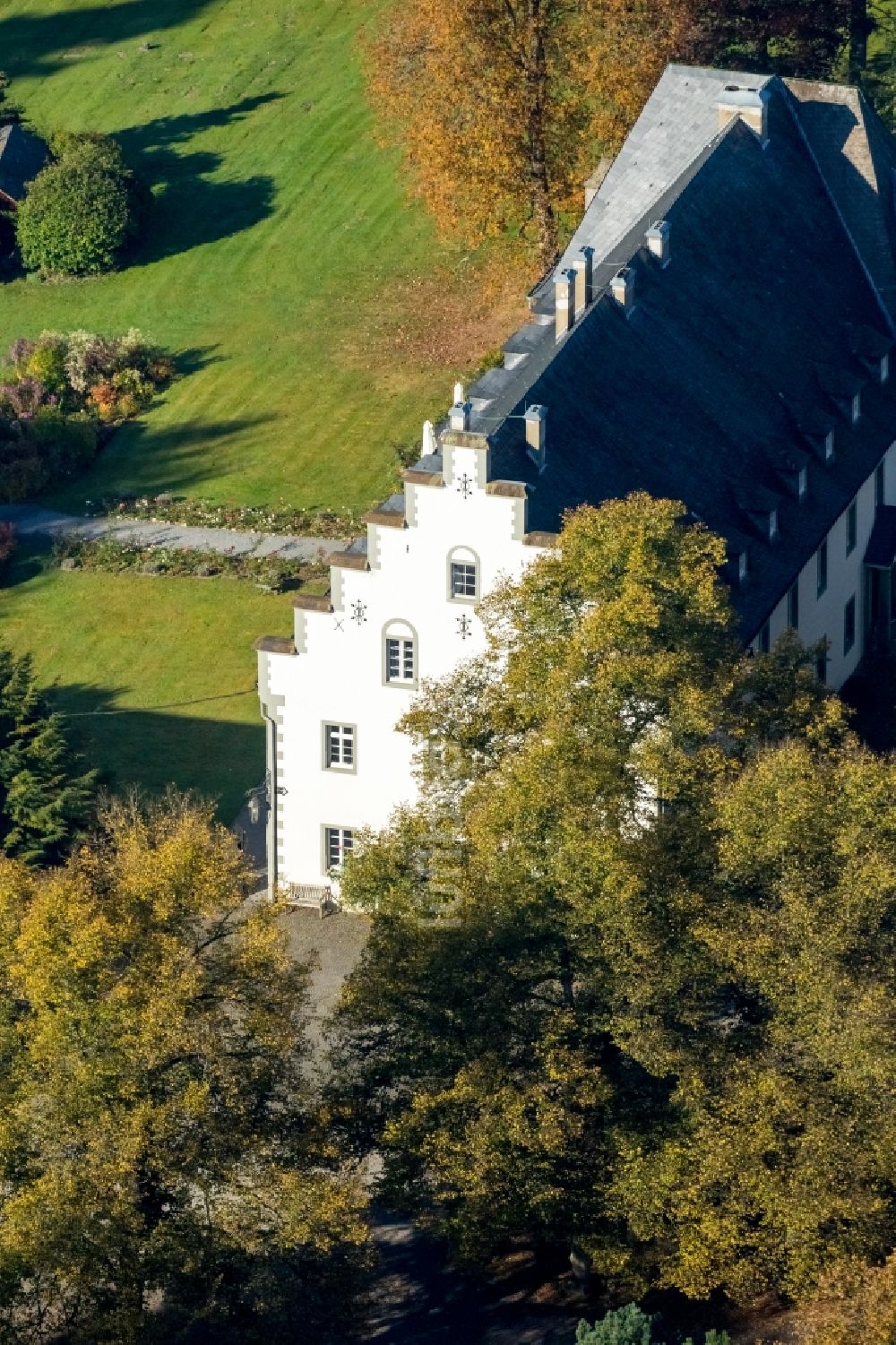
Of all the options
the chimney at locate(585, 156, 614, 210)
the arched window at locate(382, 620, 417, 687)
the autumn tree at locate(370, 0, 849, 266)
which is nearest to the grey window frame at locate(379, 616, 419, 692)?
the arched window at locate(382, 620, 417, 687)

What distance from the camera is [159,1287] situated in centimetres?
6069

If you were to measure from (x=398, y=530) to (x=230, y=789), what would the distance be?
46.2 ft

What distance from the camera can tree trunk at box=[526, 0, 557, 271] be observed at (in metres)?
107

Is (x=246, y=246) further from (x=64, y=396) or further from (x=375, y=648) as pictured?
(x=375, y=648)

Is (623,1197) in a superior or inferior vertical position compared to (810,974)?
inferior

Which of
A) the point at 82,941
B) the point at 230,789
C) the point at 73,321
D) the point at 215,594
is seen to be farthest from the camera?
the point at 73,321

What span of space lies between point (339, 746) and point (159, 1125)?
67.7 ft

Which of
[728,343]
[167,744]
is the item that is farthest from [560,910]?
[728,343]

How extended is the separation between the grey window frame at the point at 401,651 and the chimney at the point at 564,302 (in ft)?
37.2

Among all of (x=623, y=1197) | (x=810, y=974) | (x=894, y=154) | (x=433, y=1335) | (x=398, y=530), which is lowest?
(x=433, y=1335)

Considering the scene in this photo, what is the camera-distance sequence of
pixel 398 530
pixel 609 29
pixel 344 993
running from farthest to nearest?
pixel 609 29
pixel 398 530
pixel 344 993

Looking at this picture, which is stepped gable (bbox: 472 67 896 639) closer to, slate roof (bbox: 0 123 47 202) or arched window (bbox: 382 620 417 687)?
arched window (bbox: 382 620 417 687)

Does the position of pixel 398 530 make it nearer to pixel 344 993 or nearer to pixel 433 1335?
pixel 344 993

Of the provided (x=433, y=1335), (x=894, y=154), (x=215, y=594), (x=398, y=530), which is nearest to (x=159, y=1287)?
(x=433, y=1335)
